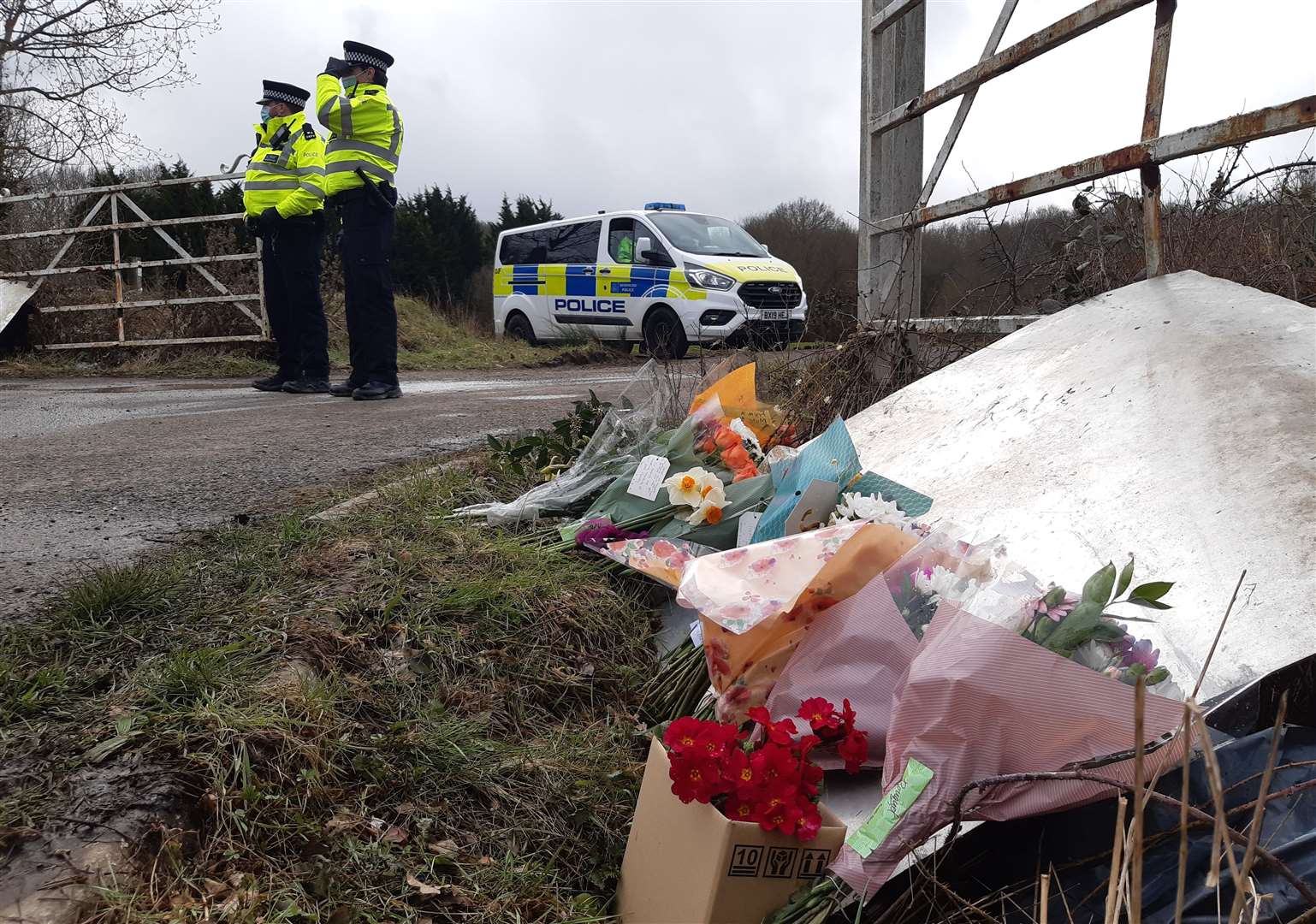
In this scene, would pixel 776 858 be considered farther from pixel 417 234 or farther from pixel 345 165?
pixel 417 234

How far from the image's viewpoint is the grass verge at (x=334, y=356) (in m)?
9.71

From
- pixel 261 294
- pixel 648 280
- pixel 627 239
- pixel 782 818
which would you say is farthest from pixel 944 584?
pixel 627 239

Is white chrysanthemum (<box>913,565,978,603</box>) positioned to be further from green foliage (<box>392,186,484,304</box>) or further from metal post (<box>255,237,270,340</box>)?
green foliage (<box>392,186,484,304</box>)

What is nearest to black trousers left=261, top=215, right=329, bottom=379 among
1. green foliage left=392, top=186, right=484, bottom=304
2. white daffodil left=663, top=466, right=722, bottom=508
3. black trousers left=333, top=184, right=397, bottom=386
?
black trousers left=333, top=184, right=397, bottom=386

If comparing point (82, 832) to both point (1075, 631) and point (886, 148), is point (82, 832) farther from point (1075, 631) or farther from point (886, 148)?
point (886, 148)

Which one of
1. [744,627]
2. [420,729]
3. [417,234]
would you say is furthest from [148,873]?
[417,234]

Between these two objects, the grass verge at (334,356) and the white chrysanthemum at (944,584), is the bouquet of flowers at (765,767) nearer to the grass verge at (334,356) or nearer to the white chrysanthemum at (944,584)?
the white chrysanthemum at (944,584)

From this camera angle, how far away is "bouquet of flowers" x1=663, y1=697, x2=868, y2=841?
4.88ft

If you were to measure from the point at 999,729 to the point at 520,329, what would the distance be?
1320cm

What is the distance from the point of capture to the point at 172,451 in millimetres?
4238

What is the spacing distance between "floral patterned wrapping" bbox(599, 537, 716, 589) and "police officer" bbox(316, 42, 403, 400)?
4378 mm

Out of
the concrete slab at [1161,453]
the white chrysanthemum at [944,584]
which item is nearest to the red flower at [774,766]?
the white chrysanthemum at [944,584]

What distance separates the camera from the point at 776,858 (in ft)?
4.89

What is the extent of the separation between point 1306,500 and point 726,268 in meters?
9.96
